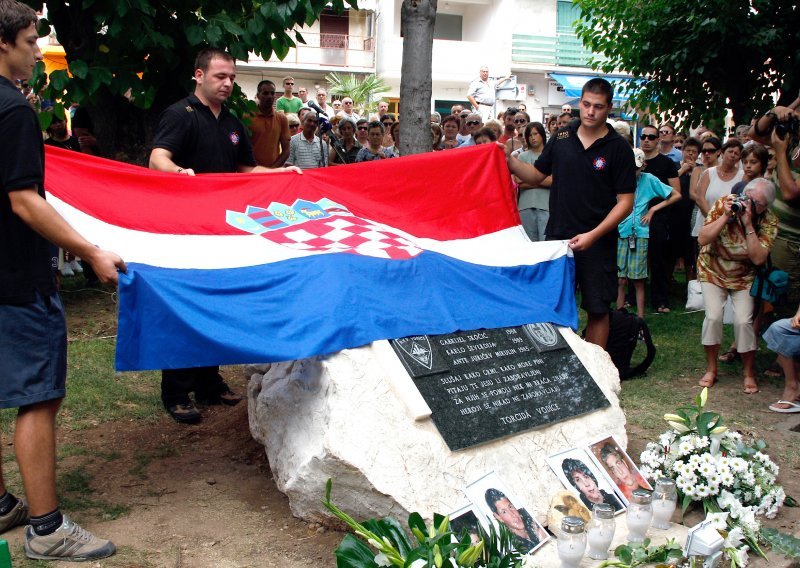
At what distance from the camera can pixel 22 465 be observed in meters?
3.33

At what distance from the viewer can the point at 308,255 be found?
421 centimetres

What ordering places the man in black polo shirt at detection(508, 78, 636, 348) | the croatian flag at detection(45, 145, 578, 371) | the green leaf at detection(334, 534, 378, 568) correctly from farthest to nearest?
the man in black polo shirt at detection(508, 78, 636, 348) → the croatian flag at detection(45, 145, 578, 371) → the green leaf at detection(334, 534, 378, 568)

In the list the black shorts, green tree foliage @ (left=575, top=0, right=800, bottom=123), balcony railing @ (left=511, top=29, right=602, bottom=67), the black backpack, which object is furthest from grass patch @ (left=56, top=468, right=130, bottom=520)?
balcony railing @ (left=511, top=29, right=602, bottom=67)

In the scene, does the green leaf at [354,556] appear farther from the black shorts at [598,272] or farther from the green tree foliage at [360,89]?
the green tree foliage at [360,89]

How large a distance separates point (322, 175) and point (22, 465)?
253 cm

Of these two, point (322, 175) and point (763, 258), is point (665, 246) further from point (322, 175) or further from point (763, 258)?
point (322, 175)

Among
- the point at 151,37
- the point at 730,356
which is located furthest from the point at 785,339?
the point at 151,37

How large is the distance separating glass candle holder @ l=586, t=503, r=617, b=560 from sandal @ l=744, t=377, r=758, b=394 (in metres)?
3.17

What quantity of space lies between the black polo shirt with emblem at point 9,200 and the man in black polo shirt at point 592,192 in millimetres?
3098

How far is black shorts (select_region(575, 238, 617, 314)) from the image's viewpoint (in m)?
5.27

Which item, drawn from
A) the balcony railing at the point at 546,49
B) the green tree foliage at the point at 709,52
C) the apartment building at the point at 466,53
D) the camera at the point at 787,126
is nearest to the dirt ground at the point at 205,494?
the camera at the point at 787,126

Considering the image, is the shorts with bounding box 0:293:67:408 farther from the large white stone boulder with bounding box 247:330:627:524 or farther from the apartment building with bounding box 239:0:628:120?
the apartment building with bounding box 239:0:628:120

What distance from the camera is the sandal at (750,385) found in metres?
6.10

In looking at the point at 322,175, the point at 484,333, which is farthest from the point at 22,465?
the point at 322,175
